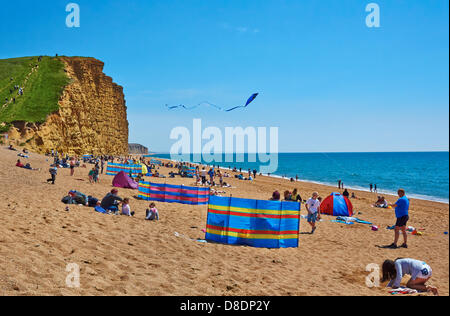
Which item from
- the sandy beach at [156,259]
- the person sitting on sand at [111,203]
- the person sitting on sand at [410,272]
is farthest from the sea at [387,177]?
the person sitting on sand at [111,203]

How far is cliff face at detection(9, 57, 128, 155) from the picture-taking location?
4243 centimetres

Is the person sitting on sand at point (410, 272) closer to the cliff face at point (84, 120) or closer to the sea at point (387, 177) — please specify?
the sea at point (387, 177)

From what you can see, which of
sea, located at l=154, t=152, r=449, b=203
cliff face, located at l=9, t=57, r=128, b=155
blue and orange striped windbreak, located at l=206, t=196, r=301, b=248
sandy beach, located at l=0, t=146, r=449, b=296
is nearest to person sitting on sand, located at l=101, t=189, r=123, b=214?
sandy beach, located at l=0, t=146, r=449, b=296

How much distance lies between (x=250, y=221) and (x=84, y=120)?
52.2 m

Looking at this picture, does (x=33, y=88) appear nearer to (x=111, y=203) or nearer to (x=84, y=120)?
(x=84, y=120)

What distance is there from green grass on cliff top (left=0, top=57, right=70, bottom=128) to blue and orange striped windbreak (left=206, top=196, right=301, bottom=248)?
42366 millimetres

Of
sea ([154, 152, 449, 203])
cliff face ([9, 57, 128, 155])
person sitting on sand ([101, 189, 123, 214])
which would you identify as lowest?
sea ([154, 152, 449, 203])

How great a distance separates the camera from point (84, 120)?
176ft

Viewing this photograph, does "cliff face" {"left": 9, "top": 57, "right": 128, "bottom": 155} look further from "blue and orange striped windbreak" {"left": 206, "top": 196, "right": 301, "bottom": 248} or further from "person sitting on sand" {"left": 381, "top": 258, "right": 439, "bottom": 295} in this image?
"person sitting on sand" {"left": 381, "top": 258, "right": 439, "bottom": 295}

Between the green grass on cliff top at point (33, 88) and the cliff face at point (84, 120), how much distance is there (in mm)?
1104

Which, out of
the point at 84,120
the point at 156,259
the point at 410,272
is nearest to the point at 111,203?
the point at 156,259

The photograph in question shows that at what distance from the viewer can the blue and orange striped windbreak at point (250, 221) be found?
8680mm
